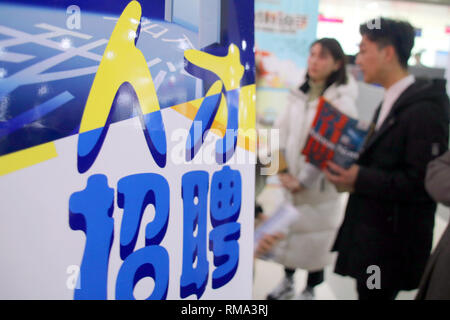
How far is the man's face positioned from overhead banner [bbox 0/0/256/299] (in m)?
0.95

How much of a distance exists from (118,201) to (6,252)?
0.51 ft

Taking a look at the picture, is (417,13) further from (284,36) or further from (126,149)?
(126,149)

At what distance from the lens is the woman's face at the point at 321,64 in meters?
1.85

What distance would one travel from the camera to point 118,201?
58 centimetres

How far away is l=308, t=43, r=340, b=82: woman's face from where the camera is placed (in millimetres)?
1848

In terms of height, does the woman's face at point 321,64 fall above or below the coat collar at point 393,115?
above

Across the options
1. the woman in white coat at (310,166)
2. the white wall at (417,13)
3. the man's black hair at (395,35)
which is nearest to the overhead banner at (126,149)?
the man's black hair at (395,35)

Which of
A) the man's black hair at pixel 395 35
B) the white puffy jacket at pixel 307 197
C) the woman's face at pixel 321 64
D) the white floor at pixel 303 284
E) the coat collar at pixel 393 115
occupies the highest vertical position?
the man's black hair at pixel 395 35

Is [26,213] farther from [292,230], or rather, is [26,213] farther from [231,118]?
[292,230]

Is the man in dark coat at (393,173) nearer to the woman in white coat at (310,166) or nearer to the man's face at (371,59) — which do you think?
the man's face at (371,59)

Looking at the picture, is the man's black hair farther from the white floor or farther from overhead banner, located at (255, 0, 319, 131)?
overhead banner, located at (255, 0, 319, 131)

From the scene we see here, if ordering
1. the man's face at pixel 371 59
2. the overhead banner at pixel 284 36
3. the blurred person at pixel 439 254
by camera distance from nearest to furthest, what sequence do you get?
the blurred person at pixel 439 254 → the man's face at pixel 371 59 → the overhead banner at pixel 284 36
